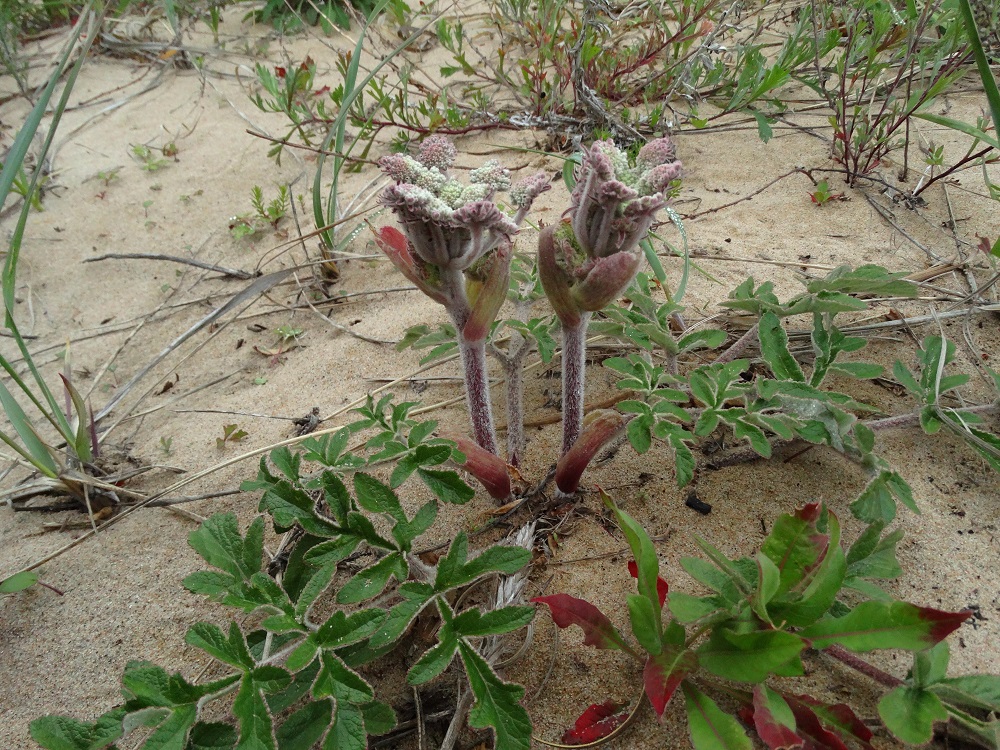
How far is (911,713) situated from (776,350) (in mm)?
774

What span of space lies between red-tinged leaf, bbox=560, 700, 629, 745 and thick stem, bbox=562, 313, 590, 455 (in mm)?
577

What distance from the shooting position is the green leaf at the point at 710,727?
3.36 feet

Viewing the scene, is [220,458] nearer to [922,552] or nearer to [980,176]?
[922,552]

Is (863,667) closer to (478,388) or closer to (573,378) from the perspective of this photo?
(573,378)

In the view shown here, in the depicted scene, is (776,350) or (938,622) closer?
(938,622)

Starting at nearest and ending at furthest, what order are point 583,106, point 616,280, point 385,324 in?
point 616,280
point 385,324
point 583,106

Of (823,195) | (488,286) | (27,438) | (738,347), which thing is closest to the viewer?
(488,286)

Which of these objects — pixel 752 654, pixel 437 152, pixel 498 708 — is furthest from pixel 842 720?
pixel 437 152

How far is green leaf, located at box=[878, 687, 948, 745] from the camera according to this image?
3.31 feet

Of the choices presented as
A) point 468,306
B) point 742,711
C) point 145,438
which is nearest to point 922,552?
point 742,711

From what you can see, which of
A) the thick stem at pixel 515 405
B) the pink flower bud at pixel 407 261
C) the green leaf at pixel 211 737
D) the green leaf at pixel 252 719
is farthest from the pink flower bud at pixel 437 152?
the green leaf at pixel 211 737

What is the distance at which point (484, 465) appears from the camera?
1493mm

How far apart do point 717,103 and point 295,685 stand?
272cm

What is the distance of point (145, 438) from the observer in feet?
7.14
